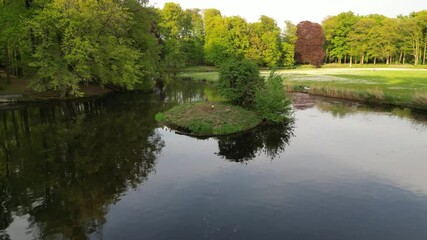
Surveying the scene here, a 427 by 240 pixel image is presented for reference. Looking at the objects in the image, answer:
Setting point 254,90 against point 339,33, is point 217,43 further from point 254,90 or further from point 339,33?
point 254,90

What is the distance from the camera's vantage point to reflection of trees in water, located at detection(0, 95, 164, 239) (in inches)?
613

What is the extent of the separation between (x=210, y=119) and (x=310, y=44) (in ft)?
324

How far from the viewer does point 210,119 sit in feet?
106

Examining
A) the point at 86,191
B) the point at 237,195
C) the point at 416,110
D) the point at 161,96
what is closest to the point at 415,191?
the point at 237,195

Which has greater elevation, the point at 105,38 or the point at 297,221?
the point at 105,38

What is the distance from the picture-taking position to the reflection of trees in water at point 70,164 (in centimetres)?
1558

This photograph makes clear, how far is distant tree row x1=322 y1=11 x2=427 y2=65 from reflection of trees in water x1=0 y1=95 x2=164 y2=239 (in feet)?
336

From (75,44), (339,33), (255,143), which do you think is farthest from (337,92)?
(339,33)

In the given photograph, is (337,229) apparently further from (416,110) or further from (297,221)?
(416,110)

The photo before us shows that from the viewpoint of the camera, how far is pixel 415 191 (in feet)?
59.3

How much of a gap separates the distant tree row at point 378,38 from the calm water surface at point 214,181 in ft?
300

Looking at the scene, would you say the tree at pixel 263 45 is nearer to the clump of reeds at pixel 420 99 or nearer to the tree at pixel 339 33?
the tree at pixel 339 33

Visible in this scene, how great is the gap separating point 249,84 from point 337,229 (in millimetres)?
24668

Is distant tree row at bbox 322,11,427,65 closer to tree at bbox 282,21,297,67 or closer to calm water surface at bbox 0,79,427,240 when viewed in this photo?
tree at bbox 282,21,297,67
